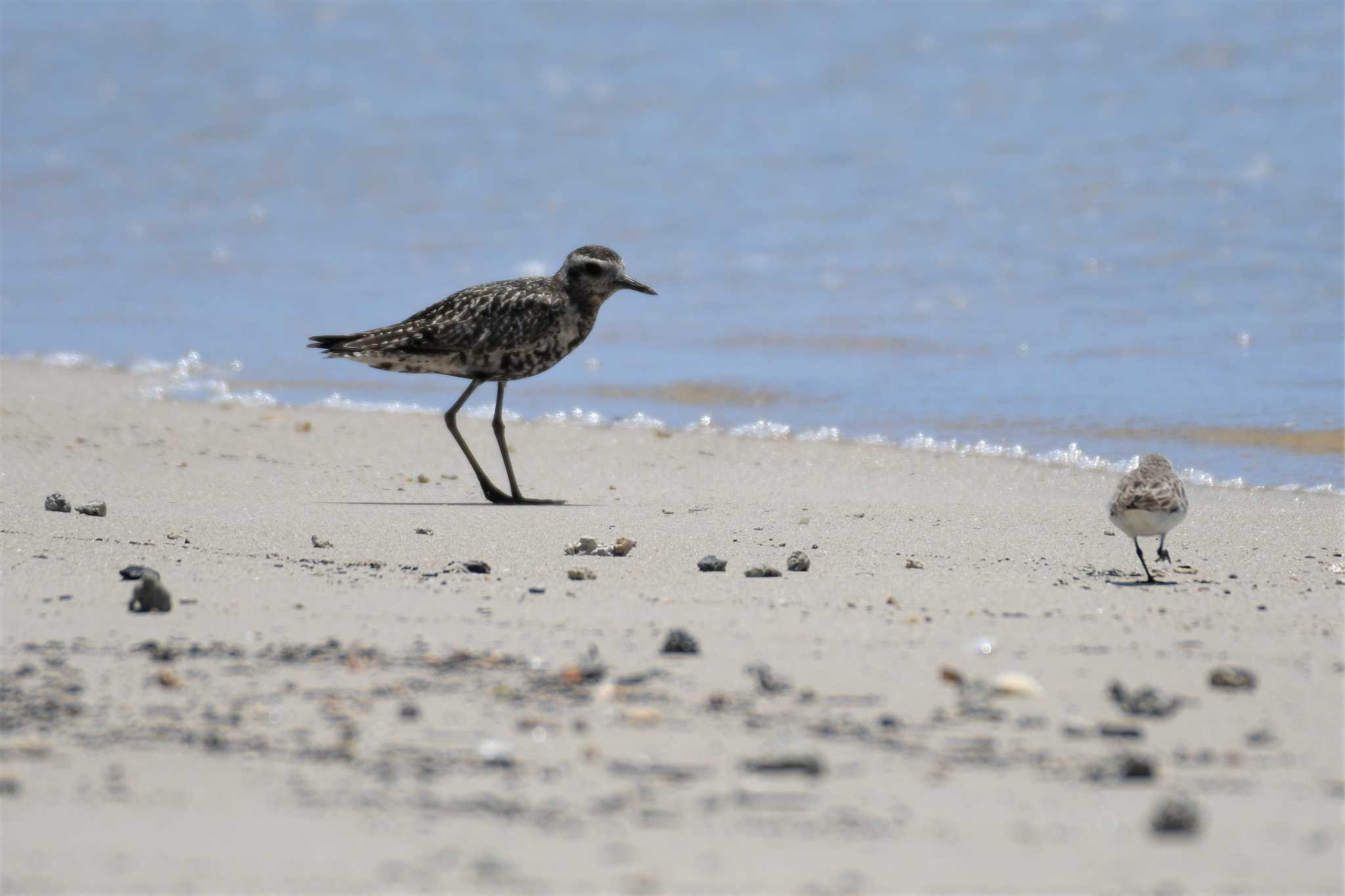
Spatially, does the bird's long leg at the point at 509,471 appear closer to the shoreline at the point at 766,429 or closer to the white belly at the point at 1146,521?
the shoreline at the point at 766,429

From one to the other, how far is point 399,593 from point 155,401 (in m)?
6.29

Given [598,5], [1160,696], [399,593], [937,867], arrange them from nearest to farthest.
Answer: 1. [937,867]
2. [1160,696]
3. [399,593]
4. [598,5]

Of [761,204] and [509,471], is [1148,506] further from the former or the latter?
[761,204]

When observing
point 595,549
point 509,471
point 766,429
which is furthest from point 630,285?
point 595,549

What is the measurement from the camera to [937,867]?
3.26 metres

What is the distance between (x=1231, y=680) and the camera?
4.44 meters

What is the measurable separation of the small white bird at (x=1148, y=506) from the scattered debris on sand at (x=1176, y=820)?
281cm

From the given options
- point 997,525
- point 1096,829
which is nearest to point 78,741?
point 1096,829

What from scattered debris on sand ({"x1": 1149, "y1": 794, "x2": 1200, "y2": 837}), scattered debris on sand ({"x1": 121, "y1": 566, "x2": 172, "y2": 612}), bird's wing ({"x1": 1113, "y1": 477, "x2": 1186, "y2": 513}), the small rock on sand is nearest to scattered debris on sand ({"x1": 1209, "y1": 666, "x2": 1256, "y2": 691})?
scattered debris on sand ({"x1": 1149, "y1": 794, "x2": 1200, "y2": 837})

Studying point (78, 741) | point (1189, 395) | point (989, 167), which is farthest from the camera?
point (989, 167)

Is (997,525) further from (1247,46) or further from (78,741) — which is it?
(1247,46)

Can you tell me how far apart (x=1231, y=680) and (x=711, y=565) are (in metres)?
2.27

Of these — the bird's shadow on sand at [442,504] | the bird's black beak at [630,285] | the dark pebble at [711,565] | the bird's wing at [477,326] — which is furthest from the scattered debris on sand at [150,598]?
the bird's black beak at [630,285]

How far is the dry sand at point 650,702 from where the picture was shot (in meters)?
3.31
